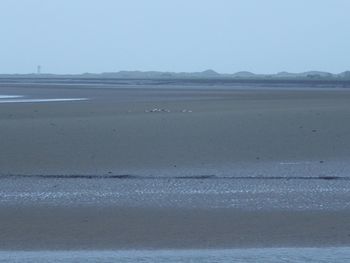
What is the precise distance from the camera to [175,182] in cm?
1684

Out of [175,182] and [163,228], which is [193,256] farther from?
[175,182]

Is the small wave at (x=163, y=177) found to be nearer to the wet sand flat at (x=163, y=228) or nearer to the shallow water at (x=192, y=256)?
Result: the wet sand flat at (x=163, y=228)

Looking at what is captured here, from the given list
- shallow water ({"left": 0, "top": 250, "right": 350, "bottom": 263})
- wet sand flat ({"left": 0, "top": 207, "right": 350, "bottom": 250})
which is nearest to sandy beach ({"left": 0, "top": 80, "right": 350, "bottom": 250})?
wet sand flat ({"left": 0, "top": 207, "right": 350, "bottom": 250})

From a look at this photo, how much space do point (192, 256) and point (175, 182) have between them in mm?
7184

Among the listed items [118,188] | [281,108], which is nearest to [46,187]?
[118,188]

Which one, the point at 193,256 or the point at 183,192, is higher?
the point at 193,256

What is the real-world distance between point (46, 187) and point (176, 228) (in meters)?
4.62

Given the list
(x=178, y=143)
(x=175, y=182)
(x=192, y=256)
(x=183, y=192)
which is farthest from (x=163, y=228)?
(x=178, y=143)

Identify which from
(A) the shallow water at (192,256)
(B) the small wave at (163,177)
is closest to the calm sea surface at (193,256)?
(A) the shallow water at (192,256)

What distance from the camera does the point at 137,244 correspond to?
36.7ft

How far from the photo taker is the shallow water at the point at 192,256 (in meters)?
9.37

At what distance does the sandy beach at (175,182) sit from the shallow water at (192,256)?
65 centimetres

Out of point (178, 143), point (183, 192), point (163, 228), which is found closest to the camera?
point (163, 228)

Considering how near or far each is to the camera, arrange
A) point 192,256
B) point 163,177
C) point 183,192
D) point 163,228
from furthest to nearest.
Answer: point 163,177
point 183,192
point 163,228
point 192,256
